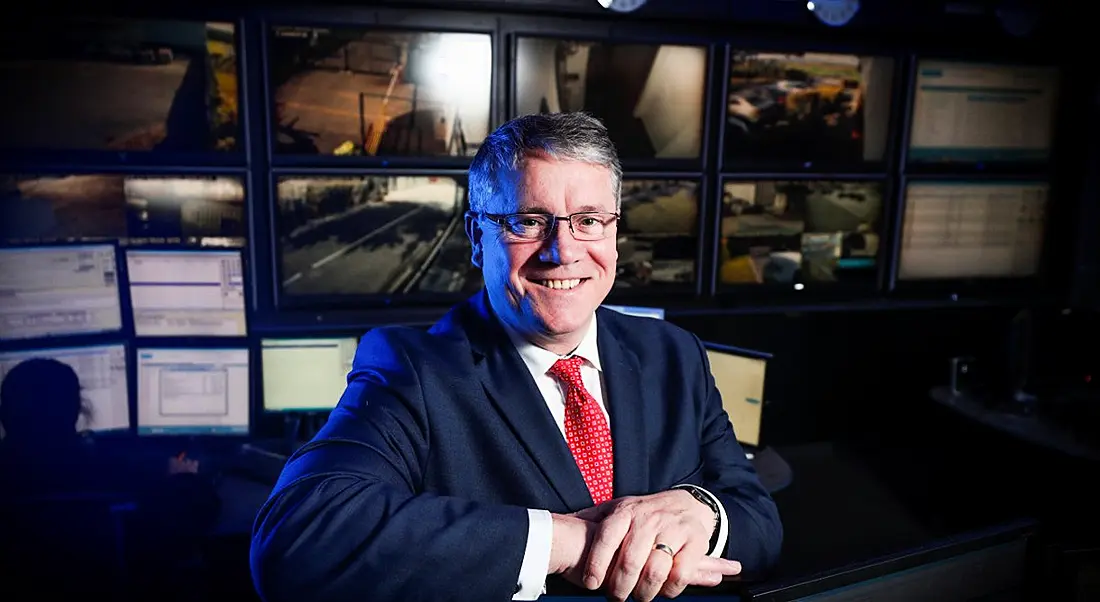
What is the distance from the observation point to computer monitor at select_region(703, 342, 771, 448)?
2613 mm

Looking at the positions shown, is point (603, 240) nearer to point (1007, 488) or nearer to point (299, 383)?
point (299, 383)

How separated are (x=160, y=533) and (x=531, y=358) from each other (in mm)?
1757

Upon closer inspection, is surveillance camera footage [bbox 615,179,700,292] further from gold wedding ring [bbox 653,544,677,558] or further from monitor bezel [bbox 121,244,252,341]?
gold wedding ring [bbox 653,544,677,558]

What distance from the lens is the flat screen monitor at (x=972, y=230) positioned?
3598 millimetres

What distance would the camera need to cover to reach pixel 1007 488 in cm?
305

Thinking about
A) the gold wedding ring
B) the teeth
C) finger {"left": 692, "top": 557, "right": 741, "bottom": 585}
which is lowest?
finger {"left": 692, "top": 557, "right": 741, "bottom": 585}

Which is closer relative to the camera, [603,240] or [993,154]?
[603,240]

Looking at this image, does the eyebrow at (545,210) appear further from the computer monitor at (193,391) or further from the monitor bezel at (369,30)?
the computer monitor at (193,391)

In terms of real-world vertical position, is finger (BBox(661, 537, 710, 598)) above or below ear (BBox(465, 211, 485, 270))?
below

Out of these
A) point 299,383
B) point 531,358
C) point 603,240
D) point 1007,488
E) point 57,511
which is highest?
point 603,240

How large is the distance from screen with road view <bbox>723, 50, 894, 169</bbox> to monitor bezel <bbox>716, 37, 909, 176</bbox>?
2cm

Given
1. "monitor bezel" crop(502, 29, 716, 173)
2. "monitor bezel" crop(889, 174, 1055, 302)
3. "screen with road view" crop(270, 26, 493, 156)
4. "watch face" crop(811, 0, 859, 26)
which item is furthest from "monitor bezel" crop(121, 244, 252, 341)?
"monitor bezel" crop(889, 174, 1055, 302)

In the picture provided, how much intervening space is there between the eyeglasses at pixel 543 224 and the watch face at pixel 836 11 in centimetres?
253

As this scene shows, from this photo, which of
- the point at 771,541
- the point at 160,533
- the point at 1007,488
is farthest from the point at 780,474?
the point at 160,533
